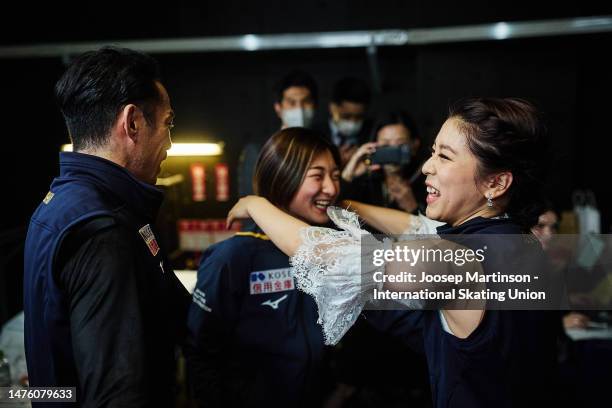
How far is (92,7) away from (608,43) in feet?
12.3

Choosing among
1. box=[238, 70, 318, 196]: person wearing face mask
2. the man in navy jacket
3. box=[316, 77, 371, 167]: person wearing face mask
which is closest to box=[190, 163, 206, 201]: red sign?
box=[238, 70, 318, 196]: person wearing face mask

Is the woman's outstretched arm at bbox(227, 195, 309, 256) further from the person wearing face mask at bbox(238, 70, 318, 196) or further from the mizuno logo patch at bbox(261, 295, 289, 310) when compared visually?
the person wearing face mask at bbox(238, 70, 318, 196)

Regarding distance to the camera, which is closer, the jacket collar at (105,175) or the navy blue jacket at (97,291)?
the navy blue jacket at (97,291)

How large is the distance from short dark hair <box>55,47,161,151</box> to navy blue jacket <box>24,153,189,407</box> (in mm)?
73

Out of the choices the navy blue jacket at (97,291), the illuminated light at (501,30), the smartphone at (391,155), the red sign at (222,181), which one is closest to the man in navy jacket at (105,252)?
the navy blue jacket at (97,291)

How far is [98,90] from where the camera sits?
1146mm

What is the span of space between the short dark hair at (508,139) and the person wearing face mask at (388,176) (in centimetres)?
115

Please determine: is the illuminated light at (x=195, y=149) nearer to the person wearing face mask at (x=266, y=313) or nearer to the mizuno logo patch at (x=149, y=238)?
the person wearing face mask at (x=266, y=313)

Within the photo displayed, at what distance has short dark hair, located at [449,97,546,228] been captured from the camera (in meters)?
1.22

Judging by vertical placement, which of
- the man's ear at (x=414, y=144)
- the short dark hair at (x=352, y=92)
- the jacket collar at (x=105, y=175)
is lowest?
the jacket collar at (x=105, y=175)

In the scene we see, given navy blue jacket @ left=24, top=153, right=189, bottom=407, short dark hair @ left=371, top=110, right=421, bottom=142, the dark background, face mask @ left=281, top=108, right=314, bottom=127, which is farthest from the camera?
the dark background

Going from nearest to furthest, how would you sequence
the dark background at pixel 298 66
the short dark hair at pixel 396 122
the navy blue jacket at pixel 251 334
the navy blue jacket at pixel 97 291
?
the navy blue jacket at pixel 97 291
the navy blue jacket at pixel 251 334
the short dark hair at pixel 396 122
the dark background at pixel 298 66

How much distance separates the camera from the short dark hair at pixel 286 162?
181cm

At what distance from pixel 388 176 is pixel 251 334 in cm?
125
